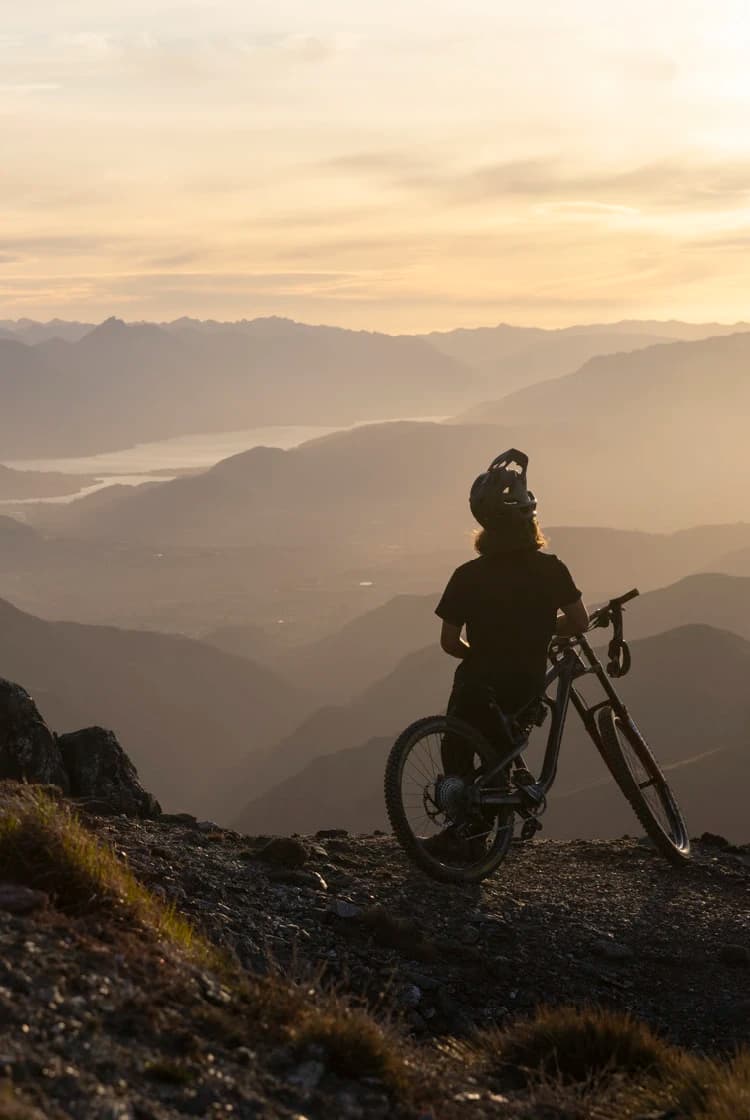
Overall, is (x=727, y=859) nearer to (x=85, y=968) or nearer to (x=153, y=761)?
(x=85, y=968)

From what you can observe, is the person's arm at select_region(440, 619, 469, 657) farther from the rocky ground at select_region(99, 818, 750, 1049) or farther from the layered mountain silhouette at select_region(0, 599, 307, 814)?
the layered mountain silhouette at select_region(0, 599, 307, 814)

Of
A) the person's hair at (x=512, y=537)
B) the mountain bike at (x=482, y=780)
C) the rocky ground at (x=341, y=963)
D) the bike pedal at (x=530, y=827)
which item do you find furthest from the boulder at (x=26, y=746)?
the person's hair at (x=512, y=537)

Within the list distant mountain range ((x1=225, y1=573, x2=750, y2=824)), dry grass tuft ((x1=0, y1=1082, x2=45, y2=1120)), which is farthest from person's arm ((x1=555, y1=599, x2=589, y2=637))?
distant mountain range ((x1=225, y1=573, x2=750, y2=824))

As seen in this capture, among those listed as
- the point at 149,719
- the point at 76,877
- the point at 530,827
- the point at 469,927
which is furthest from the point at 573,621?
the point at 149,719

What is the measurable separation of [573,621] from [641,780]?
6.09 feet

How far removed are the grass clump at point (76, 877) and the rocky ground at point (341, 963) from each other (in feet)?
0.62

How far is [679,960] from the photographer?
24.2 feet

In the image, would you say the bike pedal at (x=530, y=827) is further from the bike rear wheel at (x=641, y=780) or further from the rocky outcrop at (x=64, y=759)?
the rocky outcrop at (x=64, y=759)

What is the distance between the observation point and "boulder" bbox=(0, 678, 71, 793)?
33.4 ft

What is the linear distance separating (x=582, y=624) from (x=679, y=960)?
7.79 ft

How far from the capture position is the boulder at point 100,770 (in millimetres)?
10406

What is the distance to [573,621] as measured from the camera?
8289 millimetres

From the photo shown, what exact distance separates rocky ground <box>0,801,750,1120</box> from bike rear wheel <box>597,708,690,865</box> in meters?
0.28

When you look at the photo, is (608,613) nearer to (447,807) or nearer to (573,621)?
(573,621)
